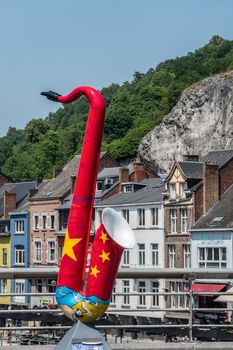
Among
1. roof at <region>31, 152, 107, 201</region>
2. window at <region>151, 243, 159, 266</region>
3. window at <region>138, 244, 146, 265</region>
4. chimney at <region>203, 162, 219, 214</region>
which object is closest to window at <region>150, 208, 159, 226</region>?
window at <region>151, 243, 159, 266</region>

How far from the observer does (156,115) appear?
116000 millimetres

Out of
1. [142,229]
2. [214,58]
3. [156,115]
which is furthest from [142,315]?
[214,58]

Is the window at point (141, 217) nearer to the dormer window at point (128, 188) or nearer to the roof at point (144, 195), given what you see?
the roof at point (144, 195)

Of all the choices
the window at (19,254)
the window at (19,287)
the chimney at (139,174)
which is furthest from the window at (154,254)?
the window at (19,254)

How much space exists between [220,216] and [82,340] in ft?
146

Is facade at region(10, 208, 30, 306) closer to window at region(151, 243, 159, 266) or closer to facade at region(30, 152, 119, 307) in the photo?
facade at region(30, 152, 119, 307)

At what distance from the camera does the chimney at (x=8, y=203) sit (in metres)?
73.7

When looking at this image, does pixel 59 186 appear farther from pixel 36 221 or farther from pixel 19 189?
pixel 19 189

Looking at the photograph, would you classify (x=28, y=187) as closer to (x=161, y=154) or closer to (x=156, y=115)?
(x=161, y=154)

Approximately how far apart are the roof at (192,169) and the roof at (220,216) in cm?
195

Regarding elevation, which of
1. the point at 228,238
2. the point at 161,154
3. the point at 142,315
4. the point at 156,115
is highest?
the point at 156,115

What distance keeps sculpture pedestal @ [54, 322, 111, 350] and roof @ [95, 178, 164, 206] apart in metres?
48.2

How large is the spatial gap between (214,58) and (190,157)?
2821 inches

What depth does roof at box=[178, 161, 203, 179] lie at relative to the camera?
56.4 meters
